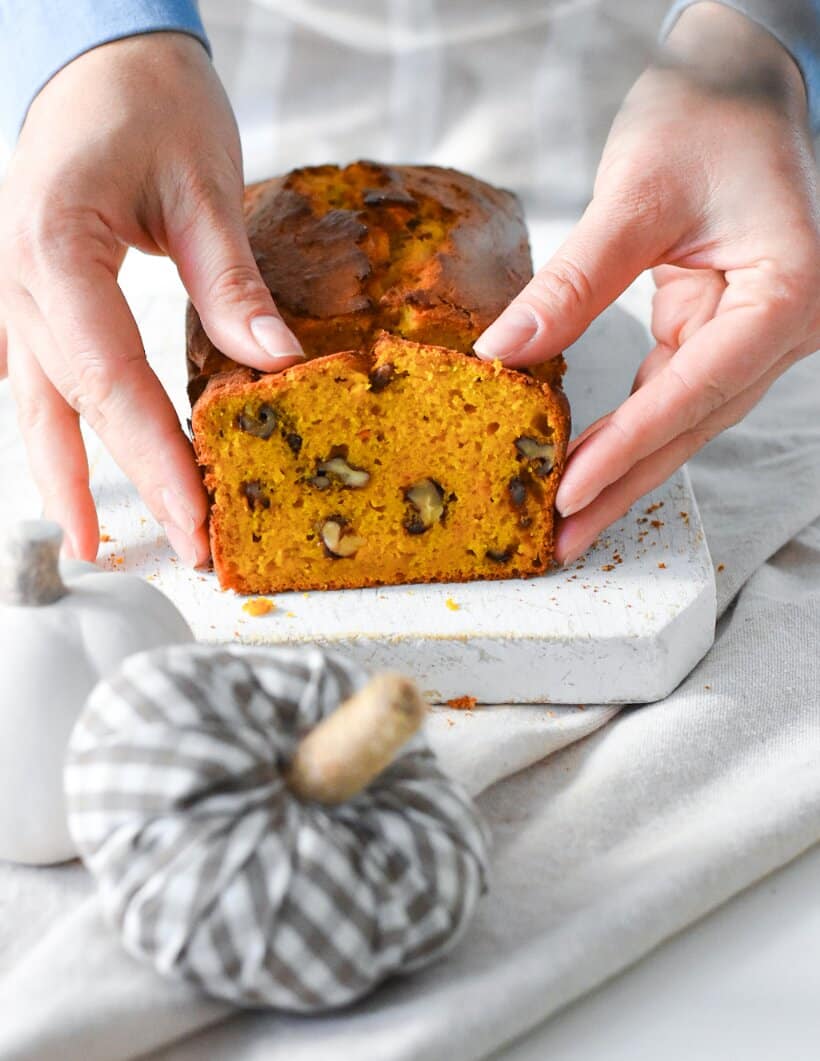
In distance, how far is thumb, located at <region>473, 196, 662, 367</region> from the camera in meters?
1.82

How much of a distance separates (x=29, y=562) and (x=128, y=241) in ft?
2.38

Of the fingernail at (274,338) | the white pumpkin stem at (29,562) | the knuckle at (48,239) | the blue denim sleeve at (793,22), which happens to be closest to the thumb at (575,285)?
the fingernail at (274,338)

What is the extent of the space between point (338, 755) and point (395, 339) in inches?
32.4

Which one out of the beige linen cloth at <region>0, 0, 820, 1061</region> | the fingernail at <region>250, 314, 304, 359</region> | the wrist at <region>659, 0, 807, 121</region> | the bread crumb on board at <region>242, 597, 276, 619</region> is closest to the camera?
the beige linen cloth at <region>0, 0, 820, 1061</region>

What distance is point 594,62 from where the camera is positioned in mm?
2445

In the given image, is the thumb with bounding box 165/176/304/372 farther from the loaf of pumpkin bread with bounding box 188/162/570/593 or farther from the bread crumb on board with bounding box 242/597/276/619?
the bread crumb on board with bounding box 242/597/276/619

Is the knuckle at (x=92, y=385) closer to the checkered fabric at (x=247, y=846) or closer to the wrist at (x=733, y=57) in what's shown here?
the checkered fabric at (x=247, y=846)

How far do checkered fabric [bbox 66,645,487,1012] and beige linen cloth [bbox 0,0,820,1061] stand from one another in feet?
0.35

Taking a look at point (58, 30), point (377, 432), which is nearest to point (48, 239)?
point (58, 30)

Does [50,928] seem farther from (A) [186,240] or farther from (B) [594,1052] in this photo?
(A) [186,240]

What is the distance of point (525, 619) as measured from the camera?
6.12ft

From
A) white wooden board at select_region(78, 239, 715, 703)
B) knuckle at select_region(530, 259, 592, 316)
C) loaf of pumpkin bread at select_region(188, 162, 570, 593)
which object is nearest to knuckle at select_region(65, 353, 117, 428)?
loaf of pumpkin bread at select_region(188, 162, 570, 593)

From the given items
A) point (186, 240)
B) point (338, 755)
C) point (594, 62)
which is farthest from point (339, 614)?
point (594, 62)

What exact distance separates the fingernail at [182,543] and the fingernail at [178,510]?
0.7 inches
